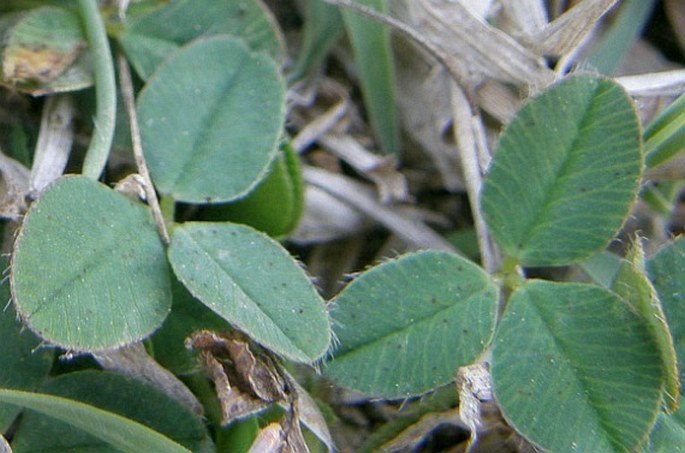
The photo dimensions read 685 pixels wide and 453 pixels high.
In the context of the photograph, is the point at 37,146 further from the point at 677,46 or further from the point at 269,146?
the point at 677,46

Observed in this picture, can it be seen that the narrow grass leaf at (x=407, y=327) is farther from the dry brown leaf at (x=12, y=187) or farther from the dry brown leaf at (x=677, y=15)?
the dry brown leaf at (x=677, y=15)

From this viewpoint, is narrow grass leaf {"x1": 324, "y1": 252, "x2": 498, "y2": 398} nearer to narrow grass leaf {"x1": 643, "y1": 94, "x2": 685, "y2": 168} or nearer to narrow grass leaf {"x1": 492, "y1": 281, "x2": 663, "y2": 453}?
narrow grass leaf {"x1": 492, "y1": 281, "x2": 663, "y2": 453}

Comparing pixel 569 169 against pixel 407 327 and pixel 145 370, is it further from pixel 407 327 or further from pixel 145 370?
pixel 145 370

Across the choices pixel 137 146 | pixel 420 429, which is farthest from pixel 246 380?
pixel 137 146

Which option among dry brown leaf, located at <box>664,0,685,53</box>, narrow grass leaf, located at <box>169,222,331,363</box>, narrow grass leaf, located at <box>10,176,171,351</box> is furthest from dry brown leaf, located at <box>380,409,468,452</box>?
dry brown leaf, located at <box>664,0,685,53</box>

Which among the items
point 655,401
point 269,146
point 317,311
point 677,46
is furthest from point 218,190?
point 677,46

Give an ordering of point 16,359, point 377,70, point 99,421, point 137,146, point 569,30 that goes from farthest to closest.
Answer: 1. point 377,70
2. point 569,30
3. point 137,146
4. point 16,359
5. point 99,421
